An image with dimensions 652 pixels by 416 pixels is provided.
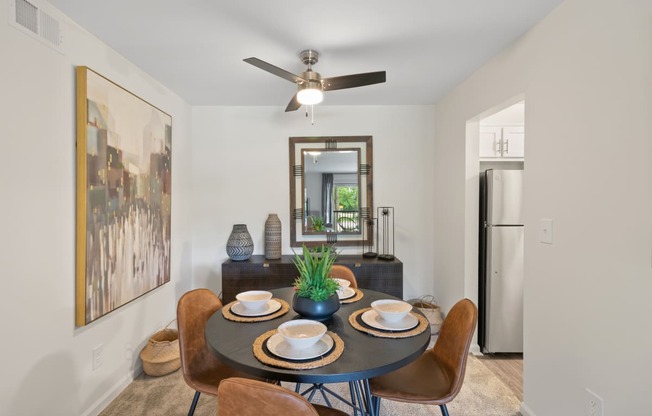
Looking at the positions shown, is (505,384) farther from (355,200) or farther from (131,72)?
(131,72)

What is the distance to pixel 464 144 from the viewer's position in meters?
2.67

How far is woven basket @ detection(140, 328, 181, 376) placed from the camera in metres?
2.25

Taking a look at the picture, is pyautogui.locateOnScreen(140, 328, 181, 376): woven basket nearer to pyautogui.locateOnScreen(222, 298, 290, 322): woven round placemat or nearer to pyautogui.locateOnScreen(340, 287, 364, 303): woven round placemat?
pyautogui.locateOnScreen(222, 298, 290, 322): woven round placemat

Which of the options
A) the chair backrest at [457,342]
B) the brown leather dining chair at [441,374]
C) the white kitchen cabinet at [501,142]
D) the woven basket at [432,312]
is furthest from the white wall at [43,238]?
the white kitchen cabinet at [501,142]

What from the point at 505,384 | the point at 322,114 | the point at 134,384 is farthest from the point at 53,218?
the point at 505,384

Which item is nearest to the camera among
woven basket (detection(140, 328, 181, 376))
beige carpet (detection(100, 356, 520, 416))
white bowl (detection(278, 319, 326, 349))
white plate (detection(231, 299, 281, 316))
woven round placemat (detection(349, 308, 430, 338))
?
white bowl (detection(278, 319, 326, 349))

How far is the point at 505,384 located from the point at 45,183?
3.18 m

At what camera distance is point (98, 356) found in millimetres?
1895

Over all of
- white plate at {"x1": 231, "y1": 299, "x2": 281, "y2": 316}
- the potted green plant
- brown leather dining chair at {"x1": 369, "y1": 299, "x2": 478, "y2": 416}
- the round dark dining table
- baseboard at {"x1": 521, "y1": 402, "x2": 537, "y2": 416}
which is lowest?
baseboard at {"x1": 521, "y1": 402, "x2": 537, "y2": 416}

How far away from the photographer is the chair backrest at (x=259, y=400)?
85cm

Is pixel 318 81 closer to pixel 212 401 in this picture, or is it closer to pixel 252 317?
pixel 252 317

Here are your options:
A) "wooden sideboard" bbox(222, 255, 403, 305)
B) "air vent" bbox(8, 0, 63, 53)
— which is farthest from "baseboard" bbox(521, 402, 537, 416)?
"air vent" bbox(8, 0, 63, 53)

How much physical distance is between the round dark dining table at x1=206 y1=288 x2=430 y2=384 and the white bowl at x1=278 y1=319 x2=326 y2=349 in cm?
11

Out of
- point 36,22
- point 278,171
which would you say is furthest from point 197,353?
point 278,171
